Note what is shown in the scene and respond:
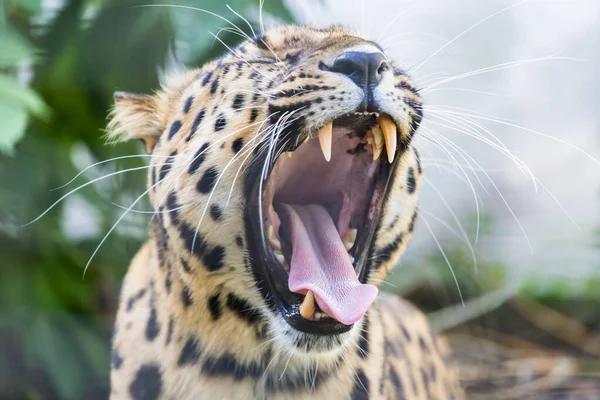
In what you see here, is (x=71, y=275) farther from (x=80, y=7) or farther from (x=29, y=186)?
(x=80, y=7)

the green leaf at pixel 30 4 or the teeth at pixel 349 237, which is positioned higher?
the green leaf at pixel 30 4

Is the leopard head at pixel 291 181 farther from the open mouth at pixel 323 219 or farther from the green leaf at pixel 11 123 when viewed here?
the green leaf at pixel 11 123

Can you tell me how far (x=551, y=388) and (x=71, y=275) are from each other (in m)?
1.55

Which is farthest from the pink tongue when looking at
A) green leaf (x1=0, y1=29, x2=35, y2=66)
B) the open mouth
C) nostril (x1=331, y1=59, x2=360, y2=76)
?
green leaf (x1=0, y1=29, x2=35, y2=66)

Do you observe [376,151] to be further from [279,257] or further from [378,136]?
[279,257]

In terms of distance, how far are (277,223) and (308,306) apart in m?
0.18

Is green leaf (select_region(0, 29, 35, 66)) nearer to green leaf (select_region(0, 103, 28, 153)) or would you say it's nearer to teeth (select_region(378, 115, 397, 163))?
green leaf (select_region(0, 103, 28, 153))

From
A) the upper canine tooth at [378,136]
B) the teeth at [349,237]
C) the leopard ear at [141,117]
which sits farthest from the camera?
the leopard ear at [141,117]

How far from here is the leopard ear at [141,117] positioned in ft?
4.63

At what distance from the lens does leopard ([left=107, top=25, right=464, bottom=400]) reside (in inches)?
44.0

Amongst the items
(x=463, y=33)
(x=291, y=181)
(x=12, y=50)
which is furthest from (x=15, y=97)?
(x=463, y=33)

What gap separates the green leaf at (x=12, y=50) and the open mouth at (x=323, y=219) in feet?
1.86

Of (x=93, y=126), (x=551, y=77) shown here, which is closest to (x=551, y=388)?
(x=551, y=77)

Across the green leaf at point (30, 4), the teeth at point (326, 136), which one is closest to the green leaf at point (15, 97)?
the green leaf at point (30, 4)
